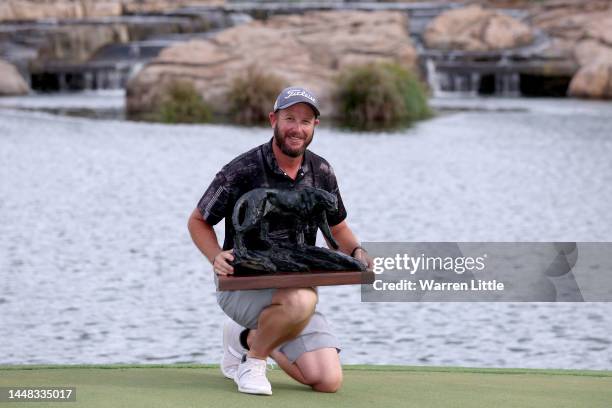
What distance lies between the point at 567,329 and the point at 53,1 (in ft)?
123

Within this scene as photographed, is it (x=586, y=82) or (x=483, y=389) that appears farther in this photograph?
(x=586, y=82)

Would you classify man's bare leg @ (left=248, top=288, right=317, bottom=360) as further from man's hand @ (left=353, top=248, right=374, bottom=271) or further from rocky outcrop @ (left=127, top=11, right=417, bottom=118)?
rocky outcrop @ (left=127, top=11, right=417, bottom=118)

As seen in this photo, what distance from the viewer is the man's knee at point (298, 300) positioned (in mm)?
5574

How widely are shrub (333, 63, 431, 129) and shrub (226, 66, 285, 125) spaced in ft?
3.96

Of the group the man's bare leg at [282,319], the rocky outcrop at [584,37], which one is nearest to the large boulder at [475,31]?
the rocky outcrop at [584,37]

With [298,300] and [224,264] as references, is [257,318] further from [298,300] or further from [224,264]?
[224,264]

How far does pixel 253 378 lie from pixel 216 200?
29.0 inches

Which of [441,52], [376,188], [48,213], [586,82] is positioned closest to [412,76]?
[586,82]

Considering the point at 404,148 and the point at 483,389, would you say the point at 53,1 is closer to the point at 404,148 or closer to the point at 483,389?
the point at 404,148

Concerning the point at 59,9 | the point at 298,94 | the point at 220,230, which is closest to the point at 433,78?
the point at 59,9

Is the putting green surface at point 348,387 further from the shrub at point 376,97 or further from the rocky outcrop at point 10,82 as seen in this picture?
the rocky outcrop at point 10,82

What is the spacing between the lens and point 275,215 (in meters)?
5.70

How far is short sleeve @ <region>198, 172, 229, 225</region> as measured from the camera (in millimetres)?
5773

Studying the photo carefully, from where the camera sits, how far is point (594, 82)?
30078 millimetres
